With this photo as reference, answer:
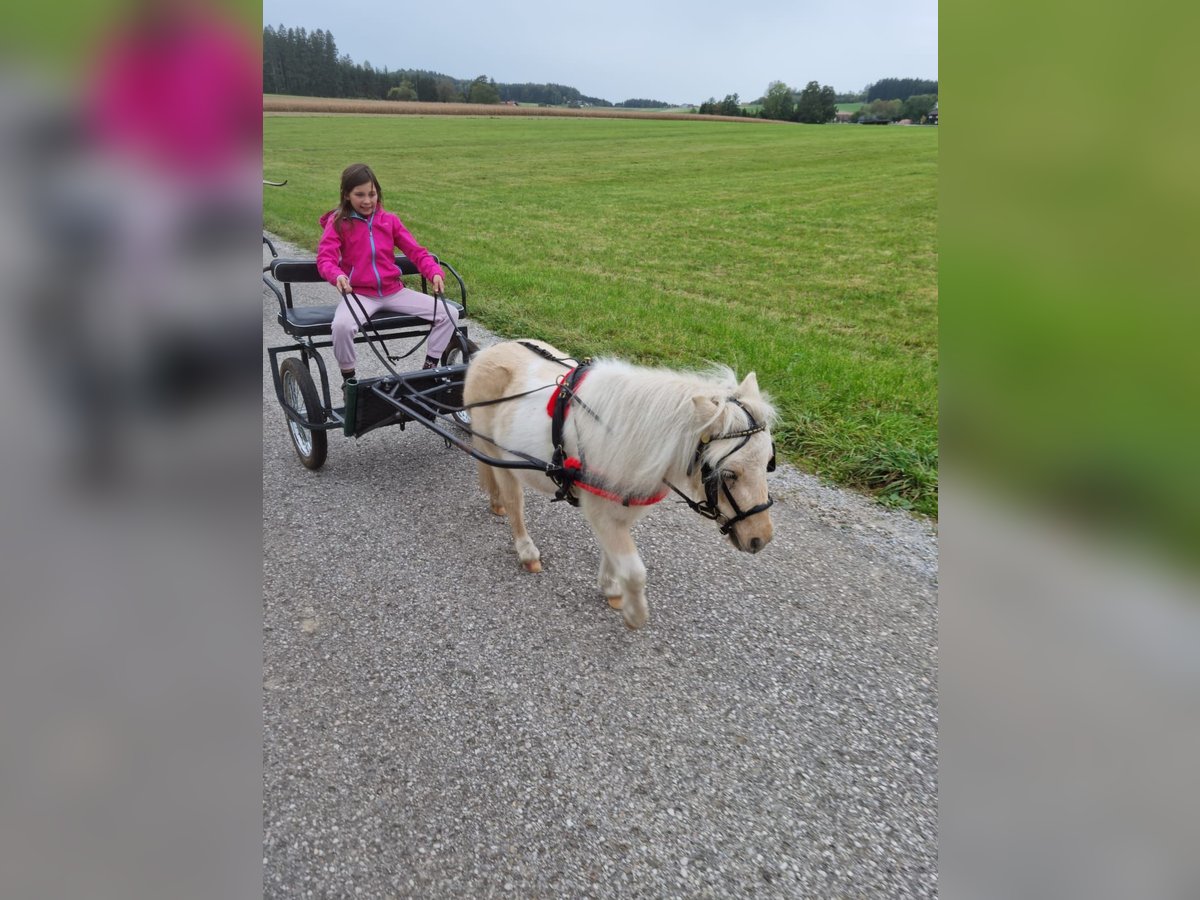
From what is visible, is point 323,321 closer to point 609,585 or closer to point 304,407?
point 304,407

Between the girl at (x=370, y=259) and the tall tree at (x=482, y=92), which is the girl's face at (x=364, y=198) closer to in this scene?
the girl at (x=370, y=259)

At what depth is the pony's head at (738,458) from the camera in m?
2.57

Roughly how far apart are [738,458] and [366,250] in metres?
3.37

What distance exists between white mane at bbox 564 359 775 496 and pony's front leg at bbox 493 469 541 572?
75 centimetres

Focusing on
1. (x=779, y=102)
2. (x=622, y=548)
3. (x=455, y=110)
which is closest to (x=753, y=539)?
(x=622, y=548)

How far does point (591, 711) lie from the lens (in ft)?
9.18
